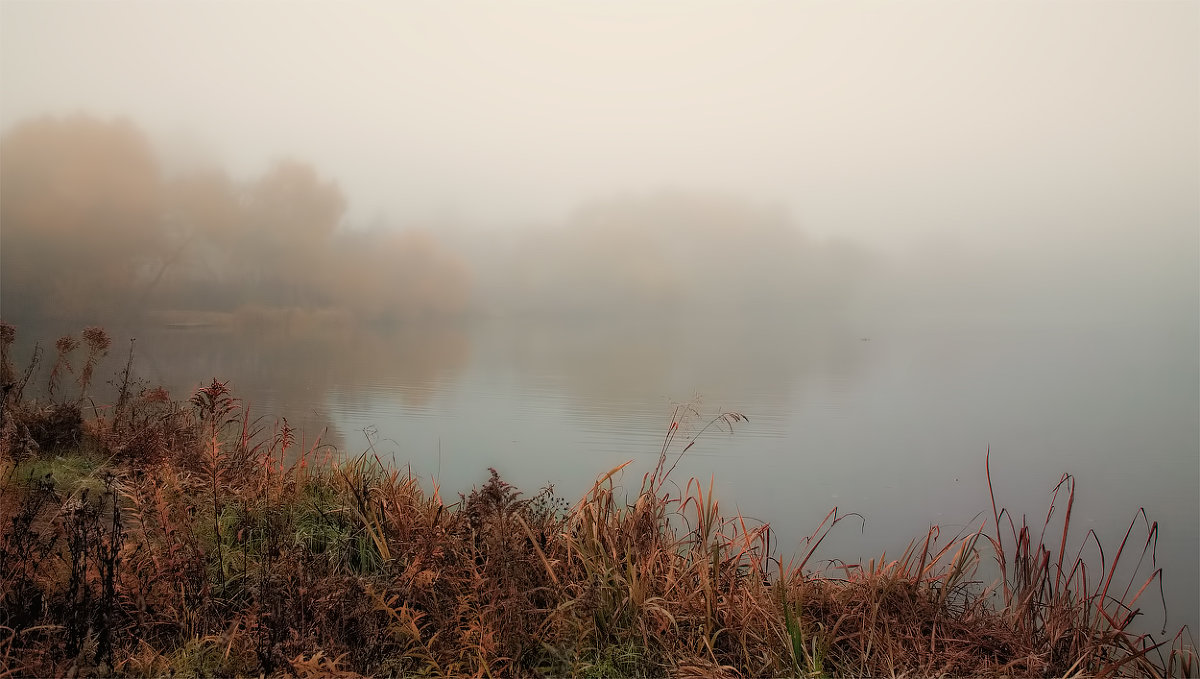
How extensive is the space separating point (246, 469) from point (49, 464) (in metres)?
1.77

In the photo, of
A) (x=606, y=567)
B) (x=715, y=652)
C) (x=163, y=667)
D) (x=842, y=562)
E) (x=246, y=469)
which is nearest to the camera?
(x=163, y=667)

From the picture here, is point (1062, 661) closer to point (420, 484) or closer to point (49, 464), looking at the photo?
point (420, 484)

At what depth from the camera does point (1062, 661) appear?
312 centimetres

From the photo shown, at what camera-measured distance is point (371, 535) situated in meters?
3.47

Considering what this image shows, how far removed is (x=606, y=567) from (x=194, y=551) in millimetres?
1855

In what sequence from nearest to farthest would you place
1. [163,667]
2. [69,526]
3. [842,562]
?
[163,667] → [69,526] → [842,562]

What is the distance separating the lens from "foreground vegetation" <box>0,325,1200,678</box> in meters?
2.61

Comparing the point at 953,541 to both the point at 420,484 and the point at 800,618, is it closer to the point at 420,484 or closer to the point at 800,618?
the point at 800,618

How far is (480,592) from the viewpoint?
3059 millimetres

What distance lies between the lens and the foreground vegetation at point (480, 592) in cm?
261

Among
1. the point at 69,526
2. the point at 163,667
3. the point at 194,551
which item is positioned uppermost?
the point at 69,526

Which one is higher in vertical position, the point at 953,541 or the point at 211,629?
the point at 953,541

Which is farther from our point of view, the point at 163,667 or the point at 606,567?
the point at 606,567

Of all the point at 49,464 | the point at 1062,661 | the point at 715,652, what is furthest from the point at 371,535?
the point at 1062,661
